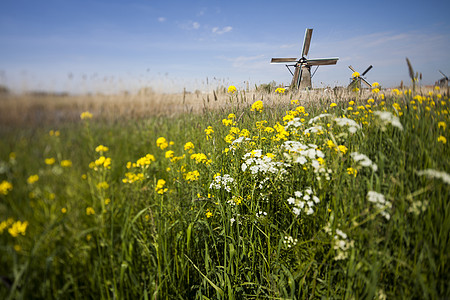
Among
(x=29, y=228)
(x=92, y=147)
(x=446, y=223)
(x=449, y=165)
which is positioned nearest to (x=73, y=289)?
(x=29, y=228)

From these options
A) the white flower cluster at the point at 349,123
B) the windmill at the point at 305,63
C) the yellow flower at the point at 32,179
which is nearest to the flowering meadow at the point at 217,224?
the yellow flower at the point at 32,179

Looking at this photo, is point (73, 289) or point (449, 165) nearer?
point (73, 289)

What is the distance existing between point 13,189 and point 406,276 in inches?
93.7

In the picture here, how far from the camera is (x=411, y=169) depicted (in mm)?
1770

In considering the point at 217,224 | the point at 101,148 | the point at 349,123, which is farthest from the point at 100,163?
the point at 349,123

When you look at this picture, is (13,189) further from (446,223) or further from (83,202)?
(446,223)

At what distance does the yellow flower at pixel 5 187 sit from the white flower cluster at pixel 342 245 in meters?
1.99

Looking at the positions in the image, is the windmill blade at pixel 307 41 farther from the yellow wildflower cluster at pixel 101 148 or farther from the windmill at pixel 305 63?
the yellow wildflower cluster at pixel 101 148

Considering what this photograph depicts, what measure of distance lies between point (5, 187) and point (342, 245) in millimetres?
2085

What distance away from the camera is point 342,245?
1632 millimetres

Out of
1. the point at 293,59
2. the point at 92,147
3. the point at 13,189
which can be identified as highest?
the point at 293,59

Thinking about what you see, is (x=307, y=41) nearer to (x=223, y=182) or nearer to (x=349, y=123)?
(x=349, y=123)

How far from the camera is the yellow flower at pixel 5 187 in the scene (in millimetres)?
1277

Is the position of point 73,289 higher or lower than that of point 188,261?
higher
